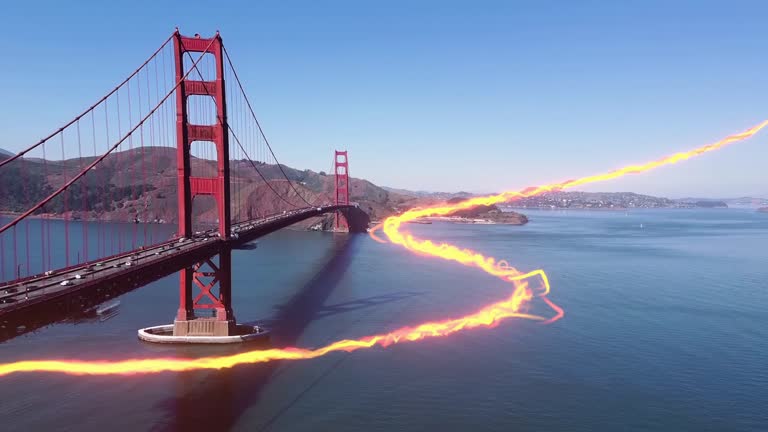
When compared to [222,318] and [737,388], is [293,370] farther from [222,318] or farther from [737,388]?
[737,388]

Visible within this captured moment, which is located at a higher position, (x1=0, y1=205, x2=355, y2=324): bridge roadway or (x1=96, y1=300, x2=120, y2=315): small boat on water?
(x1=0, y1=205, x2=355, y2=324): bridge roadway

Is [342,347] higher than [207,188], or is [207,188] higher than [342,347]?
[207,188]

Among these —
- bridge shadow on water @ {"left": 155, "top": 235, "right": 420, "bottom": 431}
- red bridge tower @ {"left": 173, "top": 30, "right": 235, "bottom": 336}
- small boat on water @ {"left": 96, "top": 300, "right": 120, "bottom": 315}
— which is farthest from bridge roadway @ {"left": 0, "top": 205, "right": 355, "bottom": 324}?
small boat on water @ {"left": 96, "top": 300, "right": 120, "bottom": 315}

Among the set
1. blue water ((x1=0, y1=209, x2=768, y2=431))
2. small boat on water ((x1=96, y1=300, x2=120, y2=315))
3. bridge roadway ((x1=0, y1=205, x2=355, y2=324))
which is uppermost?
bridge roadway ((x1=0, y1=205, x2=355, y2=324))

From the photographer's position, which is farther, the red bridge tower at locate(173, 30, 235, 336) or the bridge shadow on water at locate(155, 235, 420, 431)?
the red bridge tower at locate(173, 30, 235, 336)

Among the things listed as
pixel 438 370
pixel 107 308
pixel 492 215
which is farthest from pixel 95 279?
pixel 492 215

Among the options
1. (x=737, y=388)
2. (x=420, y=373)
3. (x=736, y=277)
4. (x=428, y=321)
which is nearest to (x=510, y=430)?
(x=420, y=373)

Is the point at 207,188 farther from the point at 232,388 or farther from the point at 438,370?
the point at 438,370

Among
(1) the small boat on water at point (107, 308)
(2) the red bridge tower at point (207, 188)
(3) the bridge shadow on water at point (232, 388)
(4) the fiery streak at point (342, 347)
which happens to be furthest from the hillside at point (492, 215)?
(2) the red bridge tower at point (207, 188)

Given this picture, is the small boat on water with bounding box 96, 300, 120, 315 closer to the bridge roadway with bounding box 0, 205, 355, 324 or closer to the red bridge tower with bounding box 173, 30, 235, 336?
the red bridge tower with bounding box 173, 30, 235, 336
